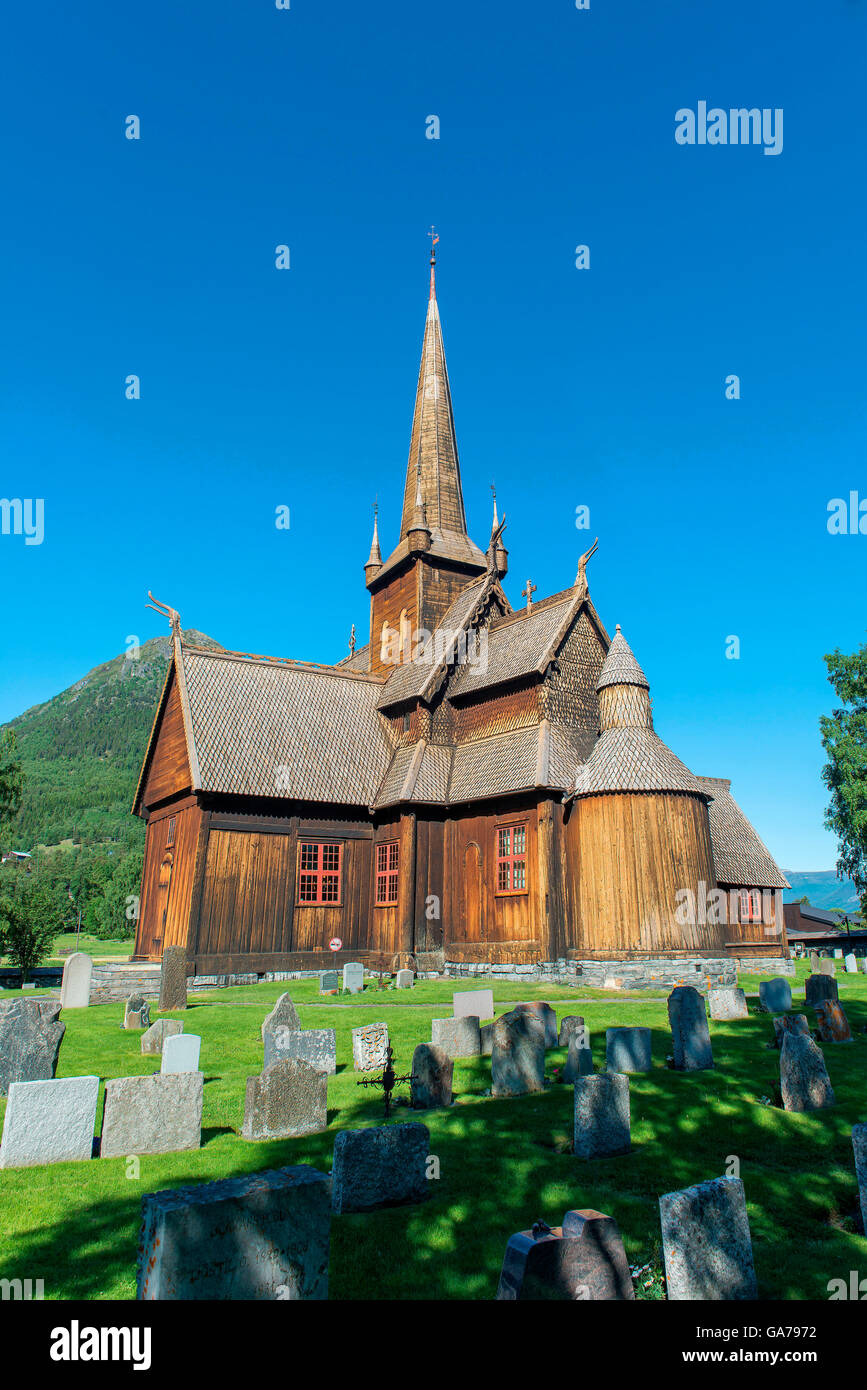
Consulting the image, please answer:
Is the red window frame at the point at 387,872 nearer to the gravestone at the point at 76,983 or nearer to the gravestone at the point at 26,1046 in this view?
the gravestone at the point at 76,983

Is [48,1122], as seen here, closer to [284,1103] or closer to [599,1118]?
[284,1103]

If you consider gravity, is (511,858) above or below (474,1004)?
above

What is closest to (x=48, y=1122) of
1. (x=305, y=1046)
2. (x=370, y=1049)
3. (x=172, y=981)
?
(x=305, y=1046)

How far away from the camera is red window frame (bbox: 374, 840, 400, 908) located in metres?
25.8

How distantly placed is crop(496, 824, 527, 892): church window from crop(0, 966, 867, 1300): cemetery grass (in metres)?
11.3

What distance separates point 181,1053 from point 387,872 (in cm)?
1611

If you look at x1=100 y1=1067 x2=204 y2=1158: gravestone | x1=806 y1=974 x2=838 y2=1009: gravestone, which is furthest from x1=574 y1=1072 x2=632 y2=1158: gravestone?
x1=806 y1=974 x2=838 y2=1009: gravestone

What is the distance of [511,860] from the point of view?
23.9 m

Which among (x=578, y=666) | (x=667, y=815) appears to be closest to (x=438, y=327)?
(x=578, y=666)

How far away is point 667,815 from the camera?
870 inches

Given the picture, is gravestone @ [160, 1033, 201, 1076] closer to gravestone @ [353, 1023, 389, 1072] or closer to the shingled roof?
gravestone @ [353, 1023, 389, 1072]

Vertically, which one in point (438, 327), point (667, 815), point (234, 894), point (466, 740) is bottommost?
point (234, 894)
